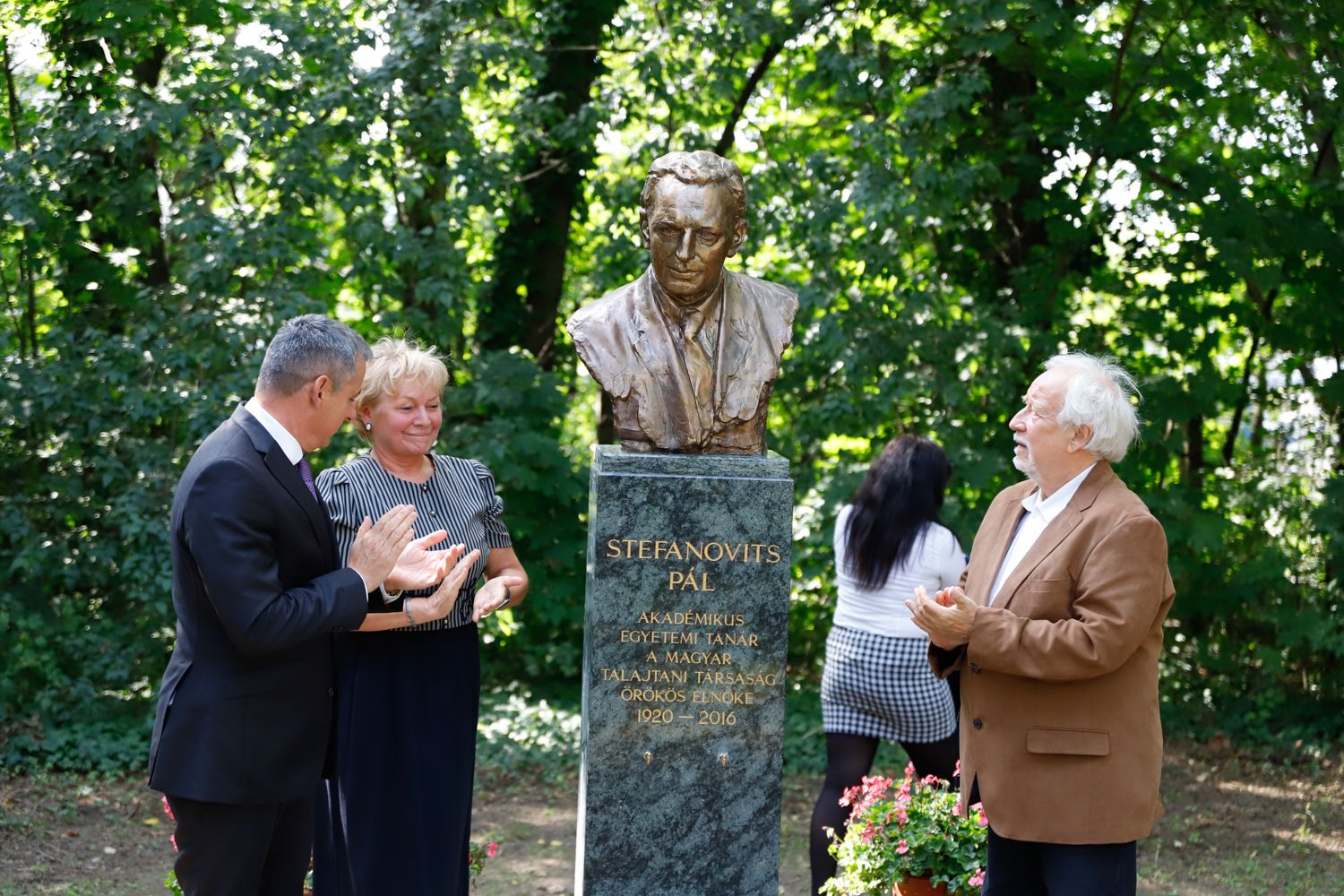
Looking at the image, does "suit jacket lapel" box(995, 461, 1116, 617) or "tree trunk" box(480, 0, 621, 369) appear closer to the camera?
"suit jacket lapel" box(995, 461, 1116, 617)

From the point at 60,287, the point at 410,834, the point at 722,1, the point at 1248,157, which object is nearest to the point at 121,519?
the point at 60,287

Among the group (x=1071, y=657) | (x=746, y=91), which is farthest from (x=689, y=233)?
(x=746, y=91)

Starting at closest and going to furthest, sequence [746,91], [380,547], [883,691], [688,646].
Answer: [380,547]
[688,646]
[883,691]
[746,91]

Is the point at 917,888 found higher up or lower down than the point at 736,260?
lower down

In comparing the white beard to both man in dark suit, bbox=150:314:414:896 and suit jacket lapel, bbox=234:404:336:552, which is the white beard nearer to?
man in dark suit, bbox=150:314:414:896

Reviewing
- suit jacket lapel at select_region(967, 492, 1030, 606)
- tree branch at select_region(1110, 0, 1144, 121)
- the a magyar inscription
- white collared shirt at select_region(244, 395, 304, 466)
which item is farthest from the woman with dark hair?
tree branch at select_region(1110, 0, 1144, 121)

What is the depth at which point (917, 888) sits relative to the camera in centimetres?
407

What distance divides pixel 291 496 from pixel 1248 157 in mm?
6299

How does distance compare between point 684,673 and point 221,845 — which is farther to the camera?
point 684,673

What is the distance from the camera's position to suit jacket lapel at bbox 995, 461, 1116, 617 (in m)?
3.13

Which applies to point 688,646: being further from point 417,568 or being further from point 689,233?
point 689,233

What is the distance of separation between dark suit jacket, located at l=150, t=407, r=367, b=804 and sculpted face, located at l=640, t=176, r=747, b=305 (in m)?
1.30

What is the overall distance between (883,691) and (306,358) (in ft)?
7.24

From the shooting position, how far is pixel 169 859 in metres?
5.59
